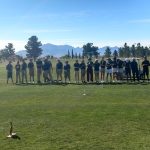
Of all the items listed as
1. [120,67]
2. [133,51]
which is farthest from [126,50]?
[120,67]

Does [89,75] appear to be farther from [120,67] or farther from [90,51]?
[90,51]

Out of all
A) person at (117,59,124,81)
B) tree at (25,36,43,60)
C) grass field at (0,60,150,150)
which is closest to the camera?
grass field at (0,60,150,150)

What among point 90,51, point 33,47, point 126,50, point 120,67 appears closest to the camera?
point 120,67

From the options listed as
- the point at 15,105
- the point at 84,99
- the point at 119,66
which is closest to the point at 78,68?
the point at 119,66

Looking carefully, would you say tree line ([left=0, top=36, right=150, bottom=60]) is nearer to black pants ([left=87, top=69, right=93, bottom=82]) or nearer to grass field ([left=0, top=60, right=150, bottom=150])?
black pants ([left=87, top=69, right=93, bottom=82])

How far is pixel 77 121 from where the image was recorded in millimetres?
15492

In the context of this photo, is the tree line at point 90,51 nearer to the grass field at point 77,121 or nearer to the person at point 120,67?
the person at point 120,67

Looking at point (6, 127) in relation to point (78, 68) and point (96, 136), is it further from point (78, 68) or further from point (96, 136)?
point (78, 68)

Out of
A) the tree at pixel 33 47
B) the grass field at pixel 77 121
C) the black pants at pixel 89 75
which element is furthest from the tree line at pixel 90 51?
the grass field at pixel 77 121

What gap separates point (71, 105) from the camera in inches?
796

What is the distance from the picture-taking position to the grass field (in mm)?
11930

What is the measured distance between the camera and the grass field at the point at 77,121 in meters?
11.9

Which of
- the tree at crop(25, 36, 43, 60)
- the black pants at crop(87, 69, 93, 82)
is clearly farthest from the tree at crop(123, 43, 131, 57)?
the black pants at crop(87, 69, 93, 82)

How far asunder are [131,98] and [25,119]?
811cm
